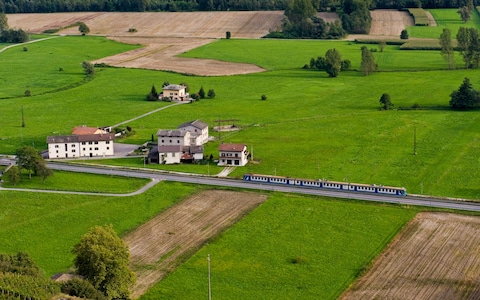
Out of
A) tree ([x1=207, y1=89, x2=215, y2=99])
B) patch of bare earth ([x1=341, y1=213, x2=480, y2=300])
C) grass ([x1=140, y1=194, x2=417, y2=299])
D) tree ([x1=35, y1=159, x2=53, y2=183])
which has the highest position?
tree ([x1=35, y1=159, x2=53, y2=183])

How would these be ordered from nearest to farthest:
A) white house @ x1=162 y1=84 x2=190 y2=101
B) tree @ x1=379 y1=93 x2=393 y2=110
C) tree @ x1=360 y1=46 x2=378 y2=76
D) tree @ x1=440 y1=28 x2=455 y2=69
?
tree @ x1=379 y1=93 x2=393 y2=110
white house @ x1=162 y1=84 x2=190 y2=101
tree @ x1=360 y1=46 x2=378 y2=76
tree @ x1=440 y1=28 x2=455 y2=69

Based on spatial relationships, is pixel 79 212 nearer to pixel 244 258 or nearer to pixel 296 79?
pixel 244 258

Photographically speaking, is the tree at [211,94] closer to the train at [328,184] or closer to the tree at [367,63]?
the tree at [367,63]

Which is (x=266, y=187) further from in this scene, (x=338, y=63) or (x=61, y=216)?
(x=338, y=63)

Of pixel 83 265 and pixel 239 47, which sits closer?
pixel 83 265

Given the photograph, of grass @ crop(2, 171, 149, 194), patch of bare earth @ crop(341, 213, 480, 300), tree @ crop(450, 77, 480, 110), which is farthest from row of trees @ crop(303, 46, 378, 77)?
patch of bare earth @ crop(341, 213, 480, 300)

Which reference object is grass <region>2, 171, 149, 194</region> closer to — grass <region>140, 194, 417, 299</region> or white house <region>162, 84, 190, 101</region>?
grass <region>140, 194, 417, 299</region>

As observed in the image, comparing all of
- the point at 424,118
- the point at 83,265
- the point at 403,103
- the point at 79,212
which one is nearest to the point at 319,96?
the point at 403,103
